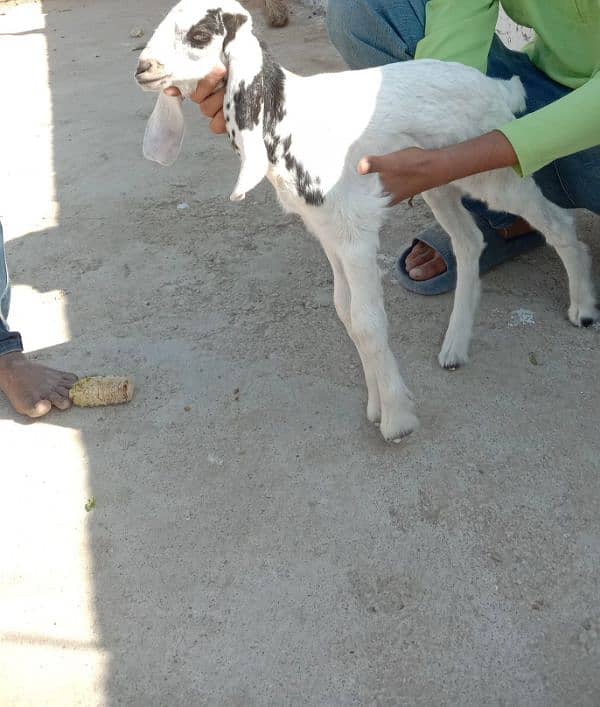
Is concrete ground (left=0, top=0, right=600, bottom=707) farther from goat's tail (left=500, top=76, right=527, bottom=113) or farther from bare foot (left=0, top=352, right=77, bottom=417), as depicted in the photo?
goat's tail (left=500, top=76, right=527, bottom=113)

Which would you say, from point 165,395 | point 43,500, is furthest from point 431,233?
point 43,500

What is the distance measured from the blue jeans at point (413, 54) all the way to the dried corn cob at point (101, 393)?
1506mm

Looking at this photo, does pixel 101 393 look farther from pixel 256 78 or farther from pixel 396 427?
pixel 256 78

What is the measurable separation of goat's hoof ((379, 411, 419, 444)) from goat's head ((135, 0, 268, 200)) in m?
0.80

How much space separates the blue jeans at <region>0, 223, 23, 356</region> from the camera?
2.72 m

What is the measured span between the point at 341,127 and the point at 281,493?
1.03m

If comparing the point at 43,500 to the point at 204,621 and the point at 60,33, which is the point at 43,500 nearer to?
the point at 204,621

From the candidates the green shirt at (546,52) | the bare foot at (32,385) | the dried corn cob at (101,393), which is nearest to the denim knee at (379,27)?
the green shirt at (546,52)

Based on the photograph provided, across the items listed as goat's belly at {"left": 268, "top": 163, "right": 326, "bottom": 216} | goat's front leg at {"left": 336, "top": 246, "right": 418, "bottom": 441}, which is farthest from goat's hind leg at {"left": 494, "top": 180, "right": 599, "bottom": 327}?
goat's belly at {"left": 268, "top": 163, "right": 326, "bottom": 216}

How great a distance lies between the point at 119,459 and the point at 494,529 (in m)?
1.14

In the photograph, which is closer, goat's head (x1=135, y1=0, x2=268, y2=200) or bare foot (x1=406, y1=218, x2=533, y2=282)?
goat's head (x1=135, y1=0, x2=268, y2=200)

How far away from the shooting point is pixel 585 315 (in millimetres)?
2621

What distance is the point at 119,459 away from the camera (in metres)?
2.36

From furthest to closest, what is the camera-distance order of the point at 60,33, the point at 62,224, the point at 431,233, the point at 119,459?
the point at 60,33 < the point at 62,224 < the point at 431,233 < the point at 119,459
